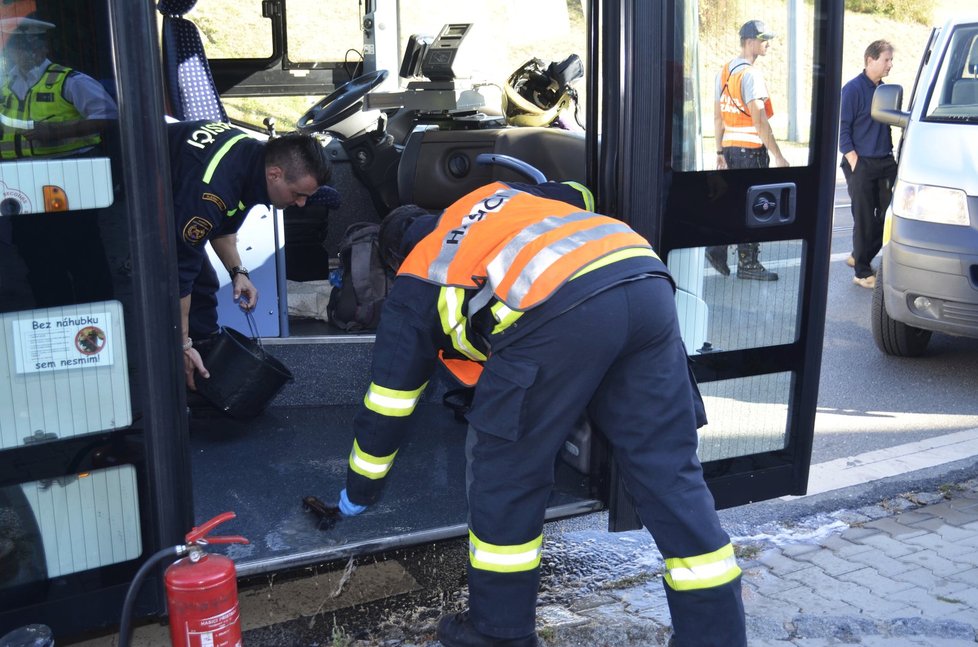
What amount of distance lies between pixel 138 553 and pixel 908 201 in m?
4.29

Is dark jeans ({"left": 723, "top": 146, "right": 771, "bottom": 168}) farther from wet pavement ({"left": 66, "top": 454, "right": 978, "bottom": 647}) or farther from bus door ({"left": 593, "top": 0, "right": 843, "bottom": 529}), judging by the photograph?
wet pavement ({"left": 66, "top": 454, "right": 978, "bottom": 647})

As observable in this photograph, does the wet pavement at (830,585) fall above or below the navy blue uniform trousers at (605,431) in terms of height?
below

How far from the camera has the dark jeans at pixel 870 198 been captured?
7805 mm

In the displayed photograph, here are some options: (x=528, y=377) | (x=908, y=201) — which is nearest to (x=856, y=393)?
(x=908, y=201)

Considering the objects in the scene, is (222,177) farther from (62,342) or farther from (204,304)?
(62,342)

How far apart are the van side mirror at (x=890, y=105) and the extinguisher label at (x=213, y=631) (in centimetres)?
476

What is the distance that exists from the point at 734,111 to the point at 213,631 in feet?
6.40

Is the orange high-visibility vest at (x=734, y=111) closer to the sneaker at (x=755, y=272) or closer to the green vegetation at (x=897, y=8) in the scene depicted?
the sneaker at (x=755, y=272)

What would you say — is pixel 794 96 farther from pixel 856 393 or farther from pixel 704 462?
pixel 856 393

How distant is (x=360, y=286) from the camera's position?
488cm

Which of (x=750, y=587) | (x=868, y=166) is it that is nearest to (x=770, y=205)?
(x=750, y=587)

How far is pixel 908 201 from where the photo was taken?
542 cm

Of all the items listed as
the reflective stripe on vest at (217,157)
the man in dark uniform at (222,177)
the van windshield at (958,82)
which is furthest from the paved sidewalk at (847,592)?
the van windshield at (958,82)

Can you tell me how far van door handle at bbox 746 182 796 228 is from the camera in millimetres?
3143
